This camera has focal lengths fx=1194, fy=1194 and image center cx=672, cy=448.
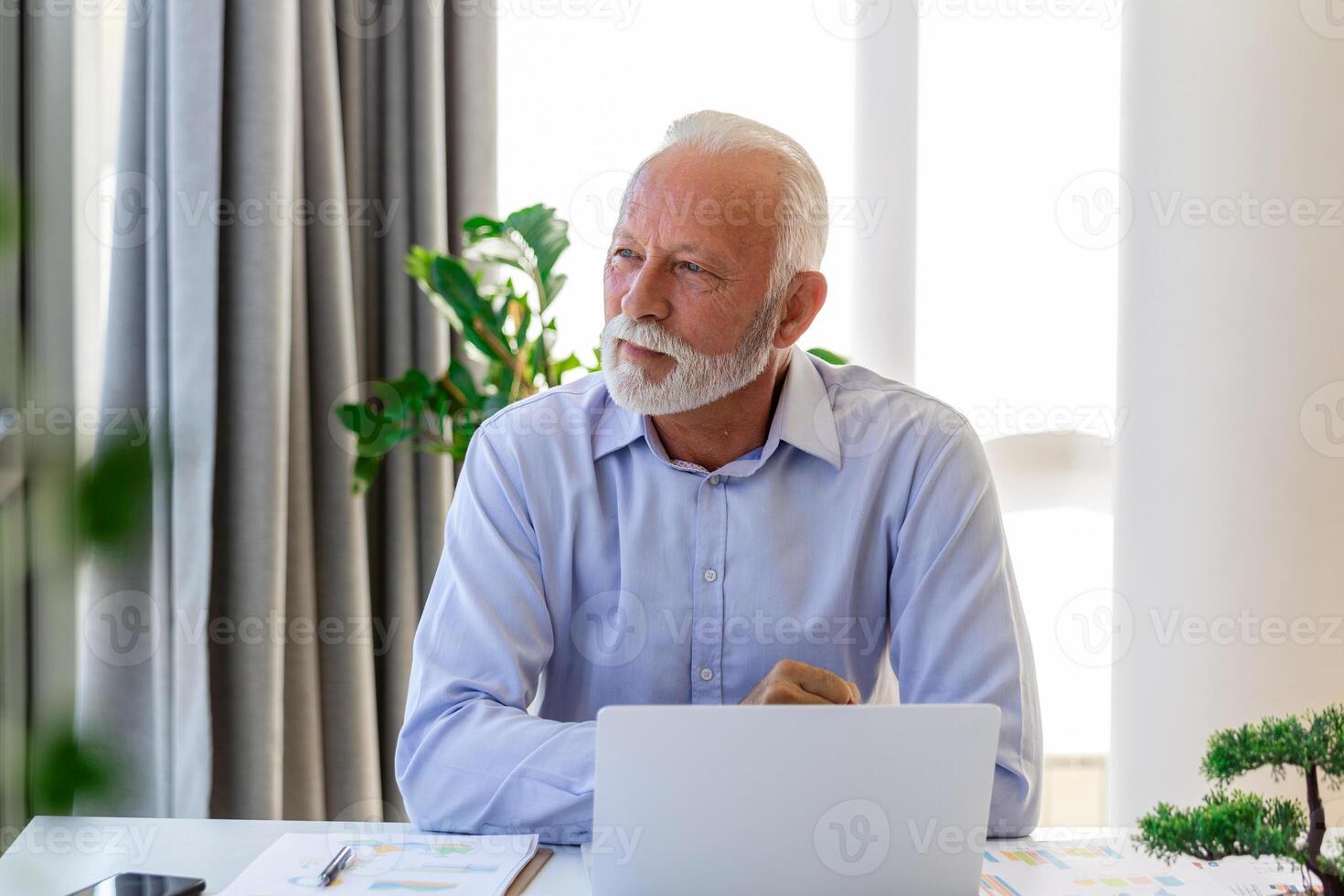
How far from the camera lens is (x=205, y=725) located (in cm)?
225

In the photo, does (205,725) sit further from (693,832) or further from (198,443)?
(198,443)

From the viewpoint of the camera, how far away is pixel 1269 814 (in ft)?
2.78

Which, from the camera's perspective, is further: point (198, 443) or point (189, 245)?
point (189, 245)

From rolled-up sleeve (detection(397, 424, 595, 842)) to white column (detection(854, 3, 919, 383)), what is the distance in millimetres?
1512

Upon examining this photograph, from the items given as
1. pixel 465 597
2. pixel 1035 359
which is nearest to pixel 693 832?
pixel 465 597

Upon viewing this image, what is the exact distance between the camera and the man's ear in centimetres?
167

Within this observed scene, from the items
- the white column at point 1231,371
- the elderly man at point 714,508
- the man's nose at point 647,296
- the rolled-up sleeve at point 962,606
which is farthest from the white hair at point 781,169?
the white column at point 1231,371

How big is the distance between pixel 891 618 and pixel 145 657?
1.45 metres

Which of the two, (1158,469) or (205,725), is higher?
(1158,469)

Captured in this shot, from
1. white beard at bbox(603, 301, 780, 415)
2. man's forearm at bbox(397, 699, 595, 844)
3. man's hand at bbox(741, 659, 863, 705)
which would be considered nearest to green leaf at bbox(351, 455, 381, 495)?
white beard at bbox(603, 301, 780, 415)

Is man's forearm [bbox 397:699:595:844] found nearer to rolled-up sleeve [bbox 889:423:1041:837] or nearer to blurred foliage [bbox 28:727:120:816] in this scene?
rolled-up sleeve [bbox 889:423:1041:837]

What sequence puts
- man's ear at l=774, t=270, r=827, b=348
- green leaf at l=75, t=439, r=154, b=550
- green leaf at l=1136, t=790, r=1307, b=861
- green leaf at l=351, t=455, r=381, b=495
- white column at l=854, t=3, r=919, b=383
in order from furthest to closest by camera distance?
white column at l=854, t=3, r=919, b=383 < green leaf at l=351, t=455, r=381, b=495 < man's ear at l=774, t=270, r=827, b=348 < green leaf at l=1136, t=790, r=1307, b=861 < green leaf at l=75, t=439, r=154, b=550

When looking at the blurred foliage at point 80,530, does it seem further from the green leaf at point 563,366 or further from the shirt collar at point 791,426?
the green leaf at point 563,366

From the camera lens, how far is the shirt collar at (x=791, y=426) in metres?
1.60
